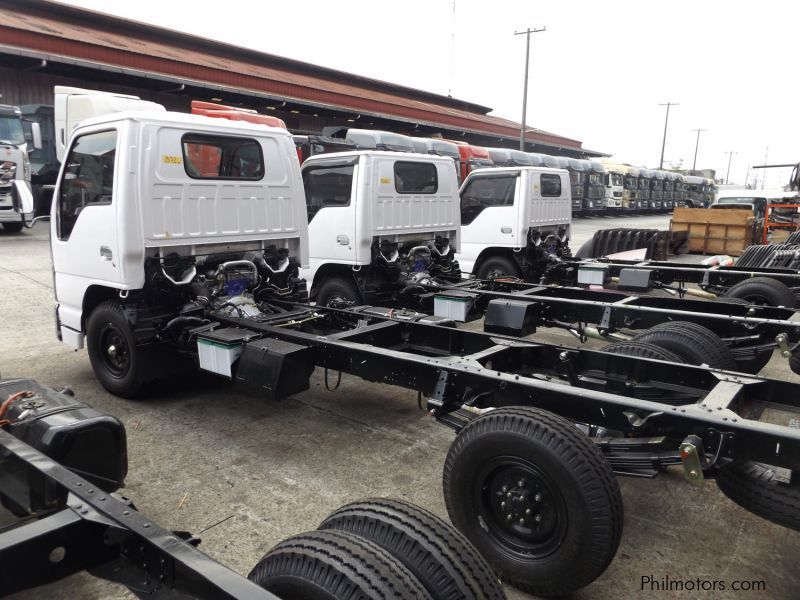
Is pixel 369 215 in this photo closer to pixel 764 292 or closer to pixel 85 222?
pixel 85 222

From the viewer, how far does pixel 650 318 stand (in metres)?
4.75

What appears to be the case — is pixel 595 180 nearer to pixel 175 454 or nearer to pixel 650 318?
pixel 650 318

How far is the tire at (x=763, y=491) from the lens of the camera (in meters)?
2.63

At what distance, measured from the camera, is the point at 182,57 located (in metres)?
24.9

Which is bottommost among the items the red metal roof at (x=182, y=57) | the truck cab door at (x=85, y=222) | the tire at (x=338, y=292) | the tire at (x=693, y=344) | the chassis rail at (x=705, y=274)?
the tire at (x=338, y=292)

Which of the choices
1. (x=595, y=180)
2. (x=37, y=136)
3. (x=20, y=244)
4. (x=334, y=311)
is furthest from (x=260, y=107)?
(x=334, y=311)

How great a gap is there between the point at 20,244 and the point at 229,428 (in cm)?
1221

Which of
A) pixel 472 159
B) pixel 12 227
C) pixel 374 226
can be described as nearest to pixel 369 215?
pixel 374 226

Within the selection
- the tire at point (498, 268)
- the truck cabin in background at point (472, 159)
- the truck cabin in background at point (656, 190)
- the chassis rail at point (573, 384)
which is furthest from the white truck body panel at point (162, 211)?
the truck cabin in background at point (656, 190)

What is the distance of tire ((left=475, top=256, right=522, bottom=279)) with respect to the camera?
29.6 feet

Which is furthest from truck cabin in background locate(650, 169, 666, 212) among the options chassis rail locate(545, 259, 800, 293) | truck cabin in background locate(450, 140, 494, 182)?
chassis rail locate(545, 259, 800, 293)

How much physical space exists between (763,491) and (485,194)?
7.07m

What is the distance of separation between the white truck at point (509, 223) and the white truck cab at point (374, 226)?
1596mm

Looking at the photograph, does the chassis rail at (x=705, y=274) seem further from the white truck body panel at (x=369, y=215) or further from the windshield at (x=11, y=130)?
the windshield at (x=11, y=130)
